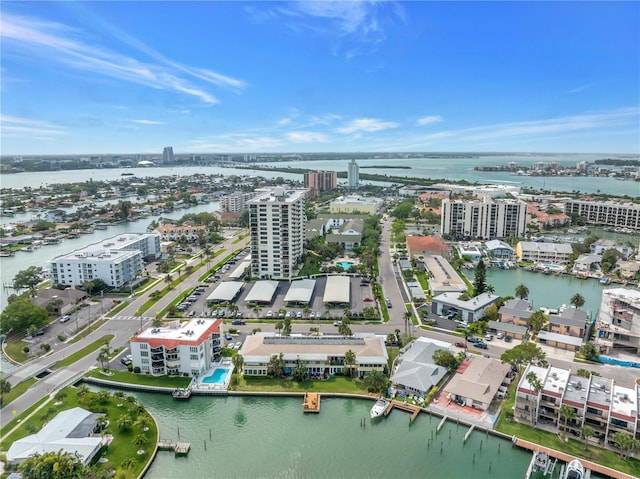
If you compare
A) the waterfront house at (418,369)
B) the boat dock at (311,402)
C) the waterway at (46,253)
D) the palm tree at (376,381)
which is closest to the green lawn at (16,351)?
the waterway at (46,253)

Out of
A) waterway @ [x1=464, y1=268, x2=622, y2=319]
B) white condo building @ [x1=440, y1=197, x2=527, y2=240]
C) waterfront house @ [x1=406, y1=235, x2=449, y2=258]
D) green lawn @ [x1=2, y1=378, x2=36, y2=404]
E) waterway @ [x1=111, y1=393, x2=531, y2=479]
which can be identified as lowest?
waterway @ [x1=111, y1=393, x2=531, y2=479]

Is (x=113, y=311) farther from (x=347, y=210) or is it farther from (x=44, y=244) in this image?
(x=347, y=210)

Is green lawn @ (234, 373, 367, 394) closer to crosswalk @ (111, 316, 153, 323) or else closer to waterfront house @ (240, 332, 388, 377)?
waterfront house @ (240, 332, 388, 377)

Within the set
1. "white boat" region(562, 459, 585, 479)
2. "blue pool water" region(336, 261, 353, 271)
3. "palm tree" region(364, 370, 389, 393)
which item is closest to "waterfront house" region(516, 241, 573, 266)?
"blue pool water" region(336, 261, 353, 271)

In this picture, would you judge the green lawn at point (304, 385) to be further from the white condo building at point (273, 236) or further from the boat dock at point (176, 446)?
the white condo building at point (273, 236)

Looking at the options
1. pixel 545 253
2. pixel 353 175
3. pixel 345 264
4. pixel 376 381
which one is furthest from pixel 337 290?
pixel 353 175
